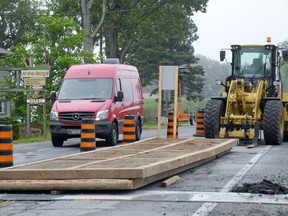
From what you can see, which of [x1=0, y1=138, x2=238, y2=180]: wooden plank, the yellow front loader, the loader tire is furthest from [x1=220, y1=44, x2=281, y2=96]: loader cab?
[x1=0, y1=138, x2=238, y2=180]: wooden plank

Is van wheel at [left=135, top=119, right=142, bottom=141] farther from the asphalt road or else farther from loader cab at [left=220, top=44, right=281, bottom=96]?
the asphalt road

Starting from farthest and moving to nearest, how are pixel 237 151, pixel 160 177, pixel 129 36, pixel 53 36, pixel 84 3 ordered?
pixel 129 36
pixel 84 3
pixel 53 36
pixel 237 151
pixel 160 177

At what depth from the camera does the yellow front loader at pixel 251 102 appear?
884 inches

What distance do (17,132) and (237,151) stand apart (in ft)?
48.8

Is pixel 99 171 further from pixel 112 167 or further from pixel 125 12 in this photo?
pixel 125 12

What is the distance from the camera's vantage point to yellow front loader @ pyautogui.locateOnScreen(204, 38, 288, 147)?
22.5 meters

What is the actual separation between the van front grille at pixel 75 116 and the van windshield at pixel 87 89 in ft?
2.77

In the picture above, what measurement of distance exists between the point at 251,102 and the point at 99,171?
12.9 m

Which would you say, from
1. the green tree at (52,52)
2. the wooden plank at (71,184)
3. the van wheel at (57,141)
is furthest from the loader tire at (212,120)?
the green tree at (52,52)

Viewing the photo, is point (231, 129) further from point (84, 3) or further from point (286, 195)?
point (84, 3)

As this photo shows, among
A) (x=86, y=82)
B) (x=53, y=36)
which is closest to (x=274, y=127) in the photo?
(x=86, y=82)

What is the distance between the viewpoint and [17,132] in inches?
1264

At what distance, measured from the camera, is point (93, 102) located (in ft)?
74.7

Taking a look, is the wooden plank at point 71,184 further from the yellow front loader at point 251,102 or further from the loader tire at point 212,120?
the loader tire at point 212,120
